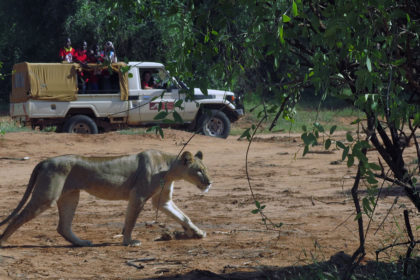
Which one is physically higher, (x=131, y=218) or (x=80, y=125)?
(x=80, y=125)

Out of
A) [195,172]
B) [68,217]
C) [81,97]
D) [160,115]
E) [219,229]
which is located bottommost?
[219,229]

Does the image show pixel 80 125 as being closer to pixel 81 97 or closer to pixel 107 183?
pixel 81 97

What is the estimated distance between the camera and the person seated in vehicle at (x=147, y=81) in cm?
1798

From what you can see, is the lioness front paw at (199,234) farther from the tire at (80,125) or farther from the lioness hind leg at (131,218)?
the tire at (80,125)

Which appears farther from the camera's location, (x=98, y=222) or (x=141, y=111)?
(x=141, y=111)

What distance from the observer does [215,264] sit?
5992 millimetres

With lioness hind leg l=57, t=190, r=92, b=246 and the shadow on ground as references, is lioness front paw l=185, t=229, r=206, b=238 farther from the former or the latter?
the shadow on ground

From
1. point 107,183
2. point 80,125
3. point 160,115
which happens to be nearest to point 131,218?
point 107,183

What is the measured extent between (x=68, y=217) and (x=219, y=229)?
168 cm

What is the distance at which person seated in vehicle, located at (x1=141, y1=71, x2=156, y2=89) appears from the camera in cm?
1798

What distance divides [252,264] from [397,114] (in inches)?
114

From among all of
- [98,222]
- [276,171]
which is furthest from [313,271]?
[276,171]

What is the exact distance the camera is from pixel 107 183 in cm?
699

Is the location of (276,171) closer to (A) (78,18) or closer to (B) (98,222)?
(B) (98,222)
